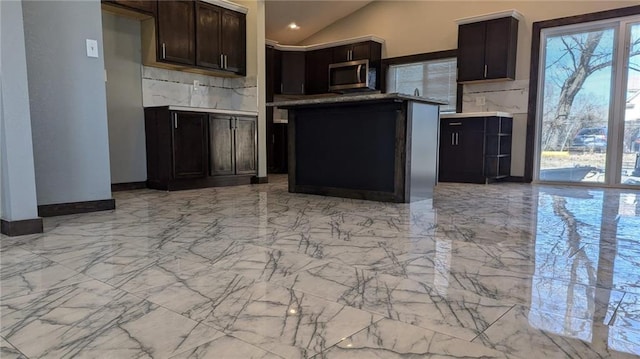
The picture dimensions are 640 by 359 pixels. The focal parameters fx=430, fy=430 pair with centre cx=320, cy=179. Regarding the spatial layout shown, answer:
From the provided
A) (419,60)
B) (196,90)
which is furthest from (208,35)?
(419,60)

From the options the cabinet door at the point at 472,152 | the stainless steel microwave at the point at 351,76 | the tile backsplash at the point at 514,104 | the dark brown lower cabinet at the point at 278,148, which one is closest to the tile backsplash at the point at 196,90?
the dark brown lower cabinet at the point at 278,148

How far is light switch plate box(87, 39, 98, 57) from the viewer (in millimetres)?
3107

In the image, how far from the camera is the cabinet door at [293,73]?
24.3ft

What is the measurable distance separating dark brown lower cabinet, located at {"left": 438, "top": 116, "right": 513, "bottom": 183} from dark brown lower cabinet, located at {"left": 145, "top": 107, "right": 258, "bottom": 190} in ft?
8.95

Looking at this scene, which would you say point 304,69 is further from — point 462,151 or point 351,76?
point 462,151

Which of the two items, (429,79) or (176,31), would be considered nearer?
(176,31)

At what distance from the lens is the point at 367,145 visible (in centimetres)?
376

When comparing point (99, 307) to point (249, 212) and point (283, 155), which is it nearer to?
point (249, 212)

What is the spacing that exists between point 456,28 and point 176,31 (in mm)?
3854

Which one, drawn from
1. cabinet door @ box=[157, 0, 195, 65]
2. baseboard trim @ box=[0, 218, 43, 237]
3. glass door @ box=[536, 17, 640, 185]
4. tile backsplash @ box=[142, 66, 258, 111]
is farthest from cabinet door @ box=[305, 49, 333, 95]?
baseboard trim @ box=[0, 218, 43, 237]

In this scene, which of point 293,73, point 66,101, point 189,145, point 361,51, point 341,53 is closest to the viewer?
point 66,101

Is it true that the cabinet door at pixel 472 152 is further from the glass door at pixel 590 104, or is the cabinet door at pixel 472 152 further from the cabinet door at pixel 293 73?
the cabinet door at pixel 293 73

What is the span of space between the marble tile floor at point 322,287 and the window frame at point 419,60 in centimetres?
354

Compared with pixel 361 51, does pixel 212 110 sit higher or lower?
lower
